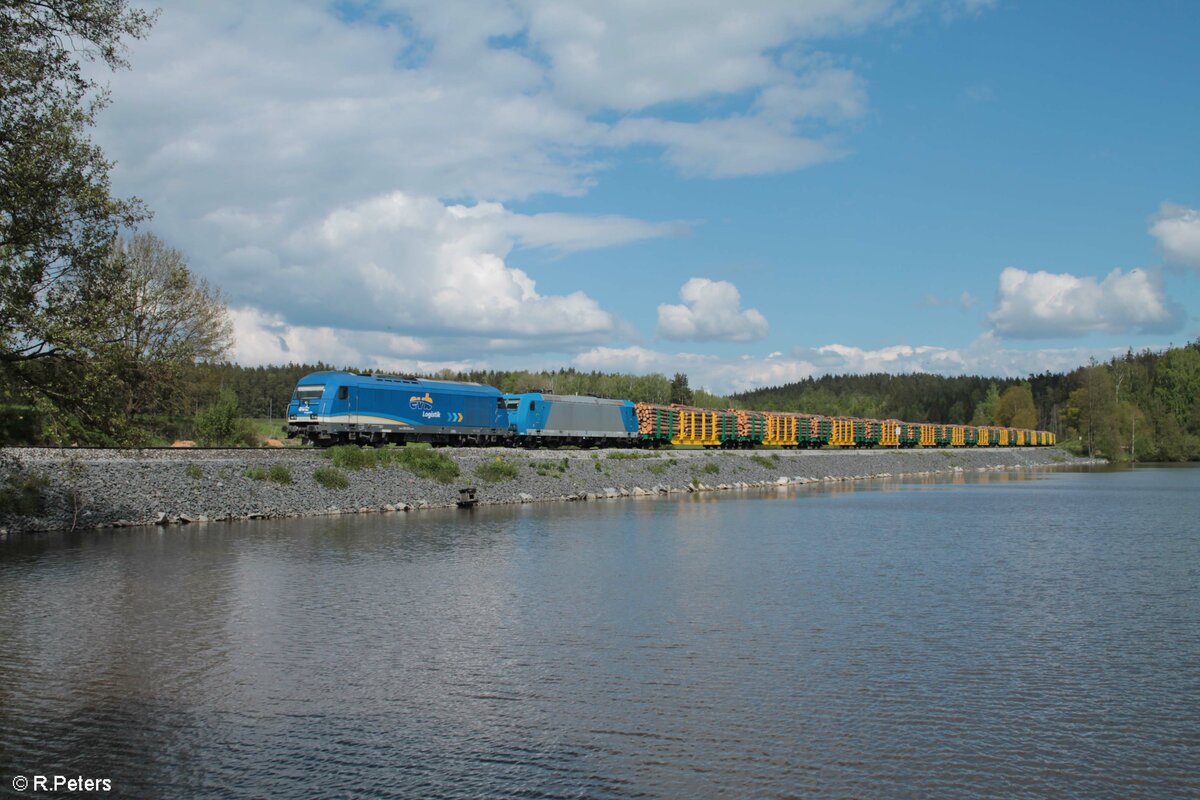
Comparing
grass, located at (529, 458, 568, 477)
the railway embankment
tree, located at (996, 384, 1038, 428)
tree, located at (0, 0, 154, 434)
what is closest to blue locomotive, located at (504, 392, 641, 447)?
the railway embankment

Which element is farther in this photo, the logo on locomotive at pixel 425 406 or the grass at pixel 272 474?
the logo on locomotive at pixel 425 406

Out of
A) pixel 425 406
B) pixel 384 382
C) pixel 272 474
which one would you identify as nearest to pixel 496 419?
pixel 425 406

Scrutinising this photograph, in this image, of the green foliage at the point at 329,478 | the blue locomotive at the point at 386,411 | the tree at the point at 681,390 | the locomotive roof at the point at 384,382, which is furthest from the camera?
the tree at the point at 681,390

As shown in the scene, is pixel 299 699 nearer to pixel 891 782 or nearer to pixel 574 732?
pixel 574 732

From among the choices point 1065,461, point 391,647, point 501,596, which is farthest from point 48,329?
point 1065,461

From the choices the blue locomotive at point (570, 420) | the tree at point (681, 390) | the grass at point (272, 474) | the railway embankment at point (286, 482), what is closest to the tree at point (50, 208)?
the railway embankment at point (286, 482)

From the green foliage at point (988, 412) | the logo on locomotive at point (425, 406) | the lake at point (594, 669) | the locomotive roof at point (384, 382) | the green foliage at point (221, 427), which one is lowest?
the lake at point (594, 669)

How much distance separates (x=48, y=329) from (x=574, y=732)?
12861 millimetres

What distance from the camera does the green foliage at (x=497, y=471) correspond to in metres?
48.9

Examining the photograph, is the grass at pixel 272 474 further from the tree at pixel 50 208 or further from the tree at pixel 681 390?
the tree at pixel 681 390

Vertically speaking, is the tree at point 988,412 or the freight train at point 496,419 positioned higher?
the tree at point 988,412

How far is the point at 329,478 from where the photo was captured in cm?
4172

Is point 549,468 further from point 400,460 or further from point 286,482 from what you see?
point 286,482

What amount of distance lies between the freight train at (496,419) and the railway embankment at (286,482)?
4.33 metres
